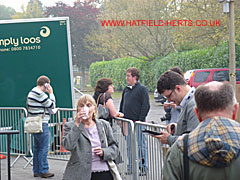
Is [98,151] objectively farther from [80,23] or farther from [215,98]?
[80,23]

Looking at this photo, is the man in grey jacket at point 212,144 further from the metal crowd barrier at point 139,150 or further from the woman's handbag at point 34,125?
the woman's handbag at point 34,125

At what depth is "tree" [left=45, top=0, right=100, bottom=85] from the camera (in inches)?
2153

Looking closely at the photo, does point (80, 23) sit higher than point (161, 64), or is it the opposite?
point (80, 23)

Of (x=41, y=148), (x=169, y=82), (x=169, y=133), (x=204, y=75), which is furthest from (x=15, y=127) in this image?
(x=204, y=75)

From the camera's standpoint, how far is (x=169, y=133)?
3951 mm

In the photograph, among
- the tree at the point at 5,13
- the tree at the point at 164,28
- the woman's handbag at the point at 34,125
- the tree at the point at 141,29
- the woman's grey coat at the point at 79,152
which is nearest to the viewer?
the woman's grey coat at the point at 79,152

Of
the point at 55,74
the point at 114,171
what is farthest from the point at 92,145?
the point at 55,74

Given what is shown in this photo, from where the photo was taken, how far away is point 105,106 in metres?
6.73

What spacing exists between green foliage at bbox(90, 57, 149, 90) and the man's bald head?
34.0 m

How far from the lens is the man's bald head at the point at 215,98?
7.42 feet

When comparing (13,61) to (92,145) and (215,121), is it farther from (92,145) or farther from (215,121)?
(215,121)

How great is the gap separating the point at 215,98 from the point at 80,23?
53.4 metres

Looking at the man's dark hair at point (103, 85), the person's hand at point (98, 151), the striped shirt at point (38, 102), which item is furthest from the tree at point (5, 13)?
the person's hand at point (98, 151)

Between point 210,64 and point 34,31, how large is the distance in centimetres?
1956
